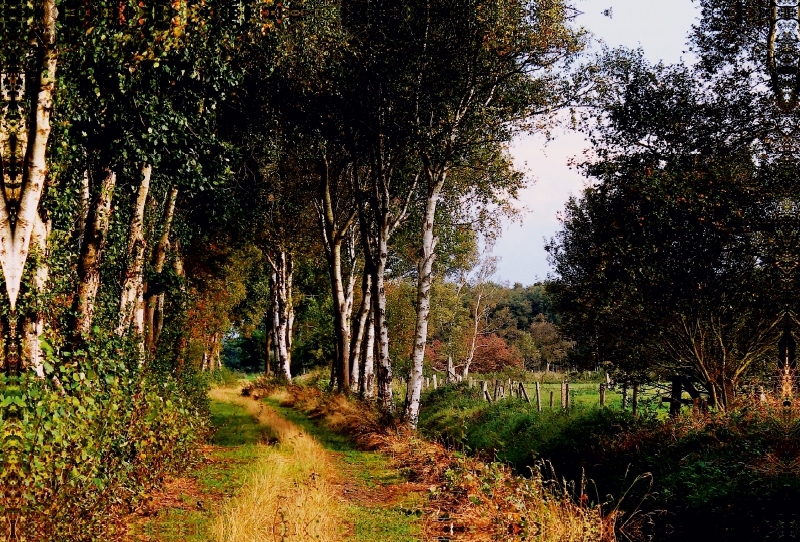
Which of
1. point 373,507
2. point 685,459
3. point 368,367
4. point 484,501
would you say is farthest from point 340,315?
point 484,501

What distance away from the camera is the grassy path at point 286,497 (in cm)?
765

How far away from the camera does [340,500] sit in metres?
10.6

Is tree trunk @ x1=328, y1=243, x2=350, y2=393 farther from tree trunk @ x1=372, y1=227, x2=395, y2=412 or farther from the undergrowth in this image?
the undergrowth

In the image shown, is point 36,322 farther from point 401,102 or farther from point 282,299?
point 282,299

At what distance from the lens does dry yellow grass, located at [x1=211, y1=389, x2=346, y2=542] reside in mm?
7168

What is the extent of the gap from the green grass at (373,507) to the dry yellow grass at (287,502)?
36cm

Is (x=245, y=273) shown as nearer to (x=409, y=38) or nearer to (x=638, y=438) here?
(x=409, y=38)

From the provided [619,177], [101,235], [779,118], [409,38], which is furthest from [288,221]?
[779,118]

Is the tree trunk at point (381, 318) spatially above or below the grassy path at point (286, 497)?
above

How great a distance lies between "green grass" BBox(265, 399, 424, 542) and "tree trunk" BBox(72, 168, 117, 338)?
5518mm

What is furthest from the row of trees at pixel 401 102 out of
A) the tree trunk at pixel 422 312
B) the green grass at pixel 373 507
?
the green grass at pixel 373 507

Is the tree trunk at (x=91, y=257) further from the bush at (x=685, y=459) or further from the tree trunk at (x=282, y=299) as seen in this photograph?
the tree trunk at (x=282, y=299)

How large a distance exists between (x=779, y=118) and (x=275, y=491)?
15.2 metres

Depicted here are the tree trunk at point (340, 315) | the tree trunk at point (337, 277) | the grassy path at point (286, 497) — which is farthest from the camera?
the tree trunk at point (340, 315)
